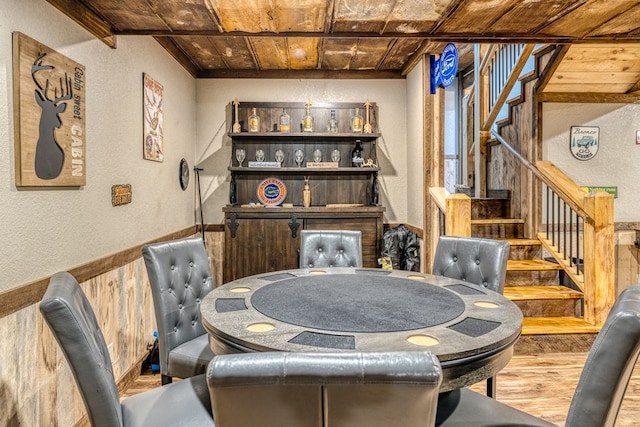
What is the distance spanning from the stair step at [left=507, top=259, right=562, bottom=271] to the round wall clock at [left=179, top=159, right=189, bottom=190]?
125 inches

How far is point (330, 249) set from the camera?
300 centimetres

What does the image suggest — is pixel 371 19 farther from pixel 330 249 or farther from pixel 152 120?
pixel 152 120

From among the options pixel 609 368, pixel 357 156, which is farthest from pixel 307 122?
pixel 609 368

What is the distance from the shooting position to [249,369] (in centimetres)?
77

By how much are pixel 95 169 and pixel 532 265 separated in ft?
11.8

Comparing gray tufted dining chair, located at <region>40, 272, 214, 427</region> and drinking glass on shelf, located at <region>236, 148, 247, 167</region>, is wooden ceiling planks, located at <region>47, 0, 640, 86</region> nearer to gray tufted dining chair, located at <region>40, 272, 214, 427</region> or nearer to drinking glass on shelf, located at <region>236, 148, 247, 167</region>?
gray tufted dining chair, located at <region>40, 272, 214, 427</region>

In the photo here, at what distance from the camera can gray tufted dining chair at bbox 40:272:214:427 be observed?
3.92 ft

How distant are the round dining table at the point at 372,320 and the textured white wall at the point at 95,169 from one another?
890 millimetres

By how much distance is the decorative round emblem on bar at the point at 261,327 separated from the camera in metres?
1.46

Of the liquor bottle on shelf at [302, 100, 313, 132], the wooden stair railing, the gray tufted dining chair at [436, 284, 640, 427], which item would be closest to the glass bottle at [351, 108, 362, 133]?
the liquor bottle on shelf at [302, 100, 313, 132]

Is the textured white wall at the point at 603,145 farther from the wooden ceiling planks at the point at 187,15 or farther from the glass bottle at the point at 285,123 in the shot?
the wooden ceiling planks at the point at 187,15

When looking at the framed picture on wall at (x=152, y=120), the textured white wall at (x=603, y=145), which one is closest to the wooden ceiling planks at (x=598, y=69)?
the textured white wall at (x=603, y=145)

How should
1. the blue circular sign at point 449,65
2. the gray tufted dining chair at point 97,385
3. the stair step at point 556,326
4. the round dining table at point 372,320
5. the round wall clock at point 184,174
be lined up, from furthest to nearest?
the round wall clock at point 184,174
the blue circular sign at point 449,65
the stair step at point 556,326
the round dining table at point 372,320
the gray tufted dining chair at point 97,385

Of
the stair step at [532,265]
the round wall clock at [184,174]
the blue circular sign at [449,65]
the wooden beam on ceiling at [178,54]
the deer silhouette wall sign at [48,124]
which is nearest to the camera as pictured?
the deer silhouette wall sign at [48,124]
